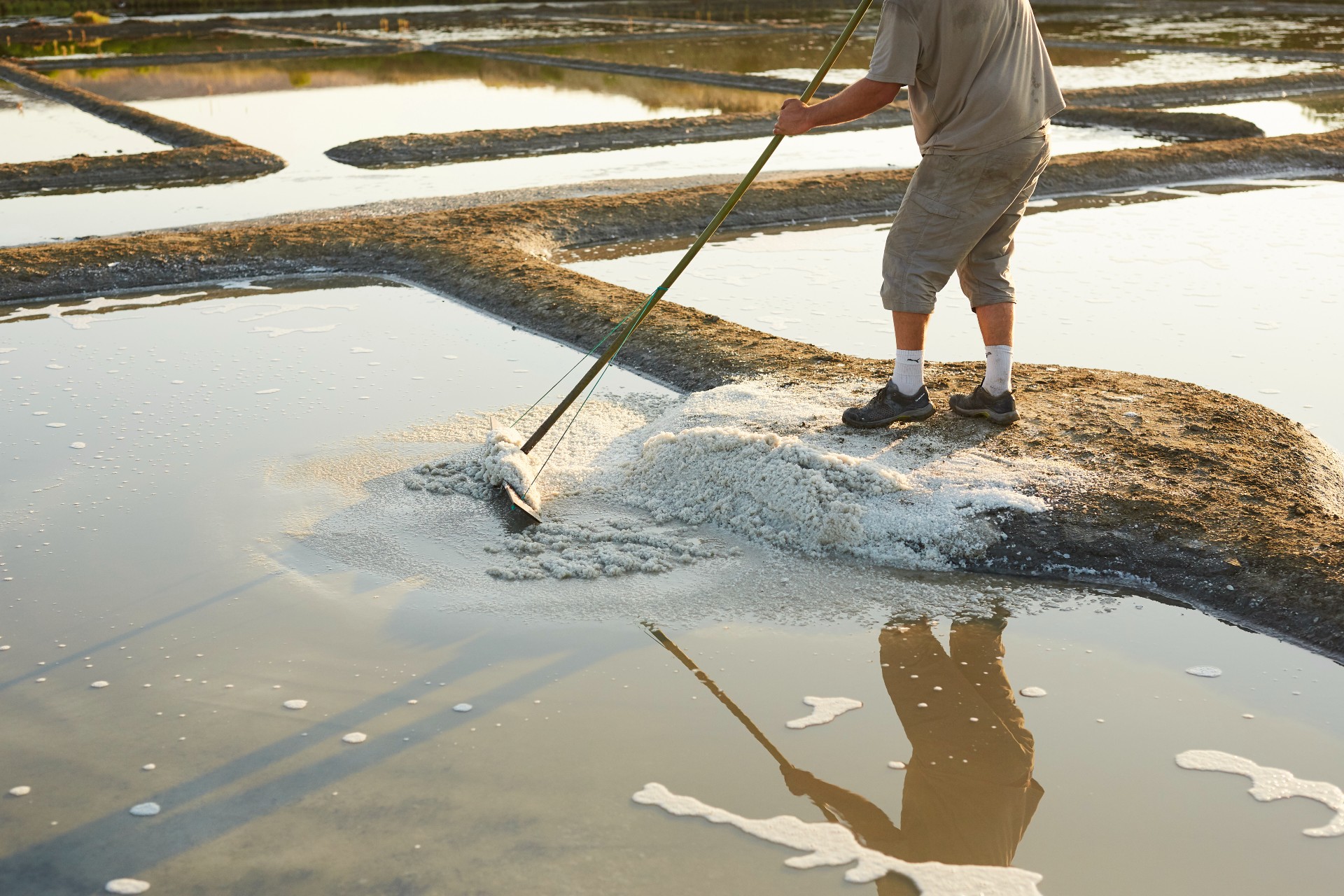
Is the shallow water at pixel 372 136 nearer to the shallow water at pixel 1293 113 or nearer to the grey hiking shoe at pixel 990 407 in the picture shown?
the shallow water at pixel 1293 113

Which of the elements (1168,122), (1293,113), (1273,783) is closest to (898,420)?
(1273,783)

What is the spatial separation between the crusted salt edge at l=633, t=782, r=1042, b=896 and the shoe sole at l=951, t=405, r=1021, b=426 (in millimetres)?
1499

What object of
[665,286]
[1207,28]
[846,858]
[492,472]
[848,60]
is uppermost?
[1207,28]

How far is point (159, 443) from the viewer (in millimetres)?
3209

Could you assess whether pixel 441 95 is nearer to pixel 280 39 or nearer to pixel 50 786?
pixel 280 39

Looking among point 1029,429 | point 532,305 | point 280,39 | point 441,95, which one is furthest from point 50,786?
point 280,39

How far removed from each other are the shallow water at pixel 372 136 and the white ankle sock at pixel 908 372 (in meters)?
4.62

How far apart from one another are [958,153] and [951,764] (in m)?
1.51

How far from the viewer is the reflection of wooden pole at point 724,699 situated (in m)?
1.87

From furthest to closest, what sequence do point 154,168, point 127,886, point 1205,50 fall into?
point 1205,50
point 154,168
point 127,886

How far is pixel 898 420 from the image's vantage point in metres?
2.98

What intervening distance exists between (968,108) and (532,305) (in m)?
2.17

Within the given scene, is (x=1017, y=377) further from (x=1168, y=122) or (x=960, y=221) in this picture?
(x=1168, y=122)

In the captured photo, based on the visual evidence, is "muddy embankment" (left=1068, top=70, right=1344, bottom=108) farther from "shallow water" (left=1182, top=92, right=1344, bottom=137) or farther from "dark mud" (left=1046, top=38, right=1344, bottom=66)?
"dark mud" (left=1046, top=38, right=1344, bottom=66)
